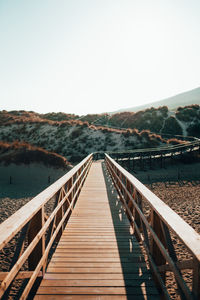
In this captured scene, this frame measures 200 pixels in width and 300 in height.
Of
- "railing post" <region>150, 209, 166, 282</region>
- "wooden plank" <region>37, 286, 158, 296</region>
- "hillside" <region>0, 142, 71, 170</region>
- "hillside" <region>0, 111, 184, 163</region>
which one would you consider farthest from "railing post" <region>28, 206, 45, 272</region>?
"hillside" <region>0, 111, 184, 163</region>

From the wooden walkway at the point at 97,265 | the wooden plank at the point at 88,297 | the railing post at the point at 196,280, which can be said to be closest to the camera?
the railing post at the point at 196,280

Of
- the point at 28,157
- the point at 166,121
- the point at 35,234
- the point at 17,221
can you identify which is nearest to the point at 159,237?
the point at 35,234

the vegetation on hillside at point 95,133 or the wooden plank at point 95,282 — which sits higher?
the vegetation on hillside at point 95,133

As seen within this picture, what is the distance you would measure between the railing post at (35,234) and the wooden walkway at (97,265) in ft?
1.03

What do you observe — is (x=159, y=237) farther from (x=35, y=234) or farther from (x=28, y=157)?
(x=28, y=157)

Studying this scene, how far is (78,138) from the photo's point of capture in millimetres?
35906

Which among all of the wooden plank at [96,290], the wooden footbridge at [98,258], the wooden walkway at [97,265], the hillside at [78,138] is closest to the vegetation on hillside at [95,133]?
the hillside at [78,138]

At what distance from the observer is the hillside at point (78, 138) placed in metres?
33.6

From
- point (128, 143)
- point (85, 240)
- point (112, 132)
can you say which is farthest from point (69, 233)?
point (112, 132)

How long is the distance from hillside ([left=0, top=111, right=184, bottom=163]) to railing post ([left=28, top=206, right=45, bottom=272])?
28023mm

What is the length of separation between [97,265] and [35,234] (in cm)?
118

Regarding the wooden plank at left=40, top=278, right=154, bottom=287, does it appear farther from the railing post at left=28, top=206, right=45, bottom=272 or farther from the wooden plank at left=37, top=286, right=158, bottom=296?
the railing post at left=28, top=206, right=45, bottom=272

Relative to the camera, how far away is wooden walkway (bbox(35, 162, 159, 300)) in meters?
2.35

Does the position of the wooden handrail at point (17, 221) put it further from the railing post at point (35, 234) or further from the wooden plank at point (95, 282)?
the wooden plank at point (95, 282)
